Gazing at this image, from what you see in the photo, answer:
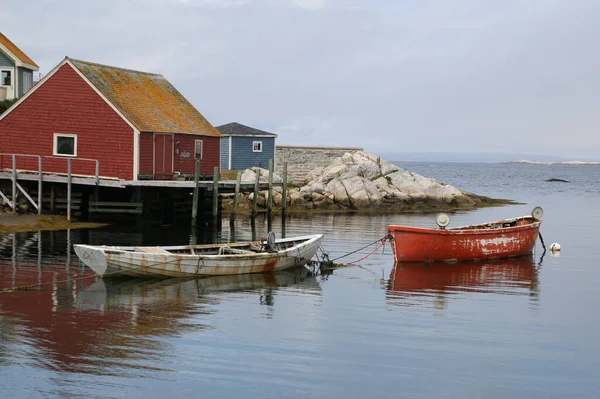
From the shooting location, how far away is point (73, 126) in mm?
38469

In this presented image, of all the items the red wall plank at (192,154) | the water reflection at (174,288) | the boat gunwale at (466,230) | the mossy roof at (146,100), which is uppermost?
the mossy roof at (146,100)

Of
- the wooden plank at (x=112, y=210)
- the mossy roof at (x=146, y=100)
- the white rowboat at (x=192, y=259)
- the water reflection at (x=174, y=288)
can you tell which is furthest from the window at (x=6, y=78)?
the water reflection at (x=174, y=288)

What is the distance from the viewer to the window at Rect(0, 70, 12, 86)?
188ft

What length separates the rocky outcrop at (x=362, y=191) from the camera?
52812 millimetres

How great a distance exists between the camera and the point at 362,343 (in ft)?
55.6

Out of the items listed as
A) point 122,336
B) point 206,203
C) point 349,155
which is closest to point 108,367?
point 122,336

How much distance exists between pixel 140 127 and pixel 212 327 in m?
21.3

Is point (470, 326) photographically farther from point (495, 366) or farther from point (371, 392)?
point (371, 392)

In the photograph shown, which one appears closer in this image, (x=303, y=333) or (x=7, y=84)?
Answer: (x=303, y=333)

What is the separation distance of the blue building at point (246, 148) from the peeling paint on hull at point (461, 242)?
3014 cm

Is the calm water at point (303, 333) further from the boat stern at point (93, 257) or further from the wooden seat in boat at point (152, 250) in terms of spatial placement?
the wooden seat in boat at point (152, 250)

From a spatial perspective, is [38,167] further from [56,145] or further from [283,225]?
[283,225]

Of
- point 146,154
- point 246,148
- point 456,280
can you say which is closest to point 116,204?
point 146,154

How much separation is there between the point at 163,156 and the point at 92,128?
354 centimetres
